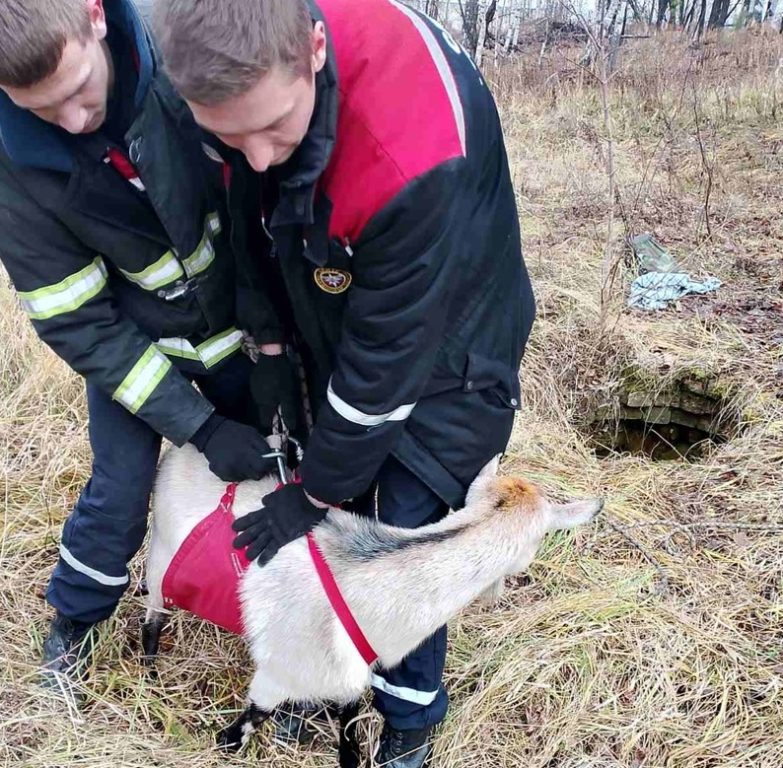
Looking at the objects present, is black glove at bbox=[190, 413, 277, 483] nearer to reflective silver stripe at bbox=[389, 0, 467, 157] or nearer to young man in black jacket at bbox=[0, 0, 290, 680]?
young man in black jacket at bbox=[0, 0, 290, 680]

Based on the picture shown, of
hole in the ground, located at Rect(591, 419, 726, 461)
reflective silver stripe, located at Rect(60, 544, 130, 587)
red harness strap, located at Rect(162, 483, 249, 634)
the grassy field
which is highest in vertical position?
red harness strap, located at Rect(162, 483, 249, 634)

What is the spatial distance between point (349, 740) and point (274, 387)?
51.0 inches

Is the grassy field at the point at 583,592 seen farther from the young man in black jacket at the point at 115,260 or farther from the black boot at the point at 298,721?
the young man in black jacket at the point at 115,260

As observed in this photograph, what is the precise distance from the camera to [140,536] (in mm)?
2416

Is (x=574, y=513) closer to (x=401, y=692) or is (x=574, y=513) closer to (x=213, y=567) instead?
(x=401, y=692)

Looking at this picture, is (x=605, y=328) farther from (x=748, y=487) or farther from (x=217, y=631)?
(x=217, y=631)

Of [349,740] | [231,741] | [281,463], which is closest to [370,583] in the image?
[281,463]

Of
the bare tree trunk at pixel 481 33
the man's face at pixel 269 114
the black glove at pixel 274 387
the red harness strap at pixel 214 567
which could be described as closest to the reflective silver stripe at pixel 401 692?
the red harness strap at pixel 214 567

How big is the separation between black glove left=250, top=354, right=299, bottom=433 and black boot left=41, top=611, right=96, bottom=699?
3.31 ft

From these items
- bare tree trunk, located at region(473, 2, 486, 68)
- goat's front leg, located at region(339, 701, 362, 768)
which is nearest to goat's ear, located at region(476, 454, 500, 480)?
goat's front leg, located at region(339, 701, 362, 768)

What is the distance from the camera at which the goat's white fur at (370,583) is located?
6.73 ft

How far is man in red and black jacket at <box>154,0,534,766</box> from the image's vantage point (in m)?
1.45

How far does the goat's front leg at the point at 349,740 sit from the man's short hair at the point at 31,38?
2.15 metres

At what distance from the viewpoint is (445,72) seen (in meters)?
1.67
